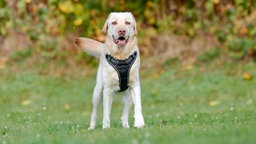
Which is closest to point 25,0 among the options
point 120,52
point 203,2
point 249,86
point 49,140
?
point 203,2

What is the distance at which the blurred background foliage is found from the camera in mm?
17422

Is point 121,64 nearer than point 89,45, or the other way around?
point 121,64

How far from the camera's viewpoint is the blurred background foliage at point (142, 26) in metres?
17.4

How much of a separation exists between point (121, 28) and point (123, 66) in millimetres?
547

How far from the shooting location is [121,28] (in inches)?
352

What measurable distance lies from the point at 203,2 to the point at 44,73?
4651 mm

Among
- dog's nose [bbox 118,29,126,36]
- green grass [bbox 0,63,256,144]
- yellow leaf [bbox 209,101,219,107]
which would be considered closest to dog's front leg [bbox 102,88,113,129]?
dog's nose [bbox 118,29,126,36]

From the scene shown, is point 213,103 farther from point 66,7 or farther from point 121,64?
point 121,64

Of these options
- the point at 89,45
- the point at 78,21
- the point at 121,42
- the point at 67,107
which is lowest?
the point at 121,42

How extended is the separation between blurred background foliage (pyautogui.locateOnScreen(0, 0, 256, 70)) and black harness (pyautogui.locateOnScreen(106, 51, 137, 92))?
8.11 m

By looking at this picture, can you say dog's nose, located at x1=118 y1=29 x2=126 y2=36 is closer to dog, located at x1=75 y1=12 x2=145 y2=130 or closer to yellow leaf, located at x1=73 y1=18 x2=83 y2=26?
dog, located at x1=75 y1=12 x2=145 y2=130

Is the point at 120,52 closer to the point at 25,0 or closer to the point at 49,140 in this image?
the point at 49,140

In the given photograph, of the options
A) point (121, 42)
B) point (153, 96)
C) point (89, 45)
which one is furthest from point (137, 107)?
point (153, 96)

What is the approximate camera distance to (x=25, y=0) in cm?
1777
